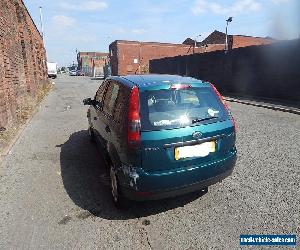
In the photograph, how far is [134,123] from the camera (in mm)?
3240

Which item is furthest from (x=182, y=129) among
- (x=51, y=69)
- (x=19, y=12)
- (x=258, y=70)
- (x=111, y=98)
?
(x=51, y=69)

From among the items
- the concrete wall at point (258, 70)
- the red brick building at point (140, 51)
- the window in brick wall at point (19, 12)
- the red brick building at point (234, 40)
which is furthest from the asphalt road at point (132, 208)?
the red brick building at point (140, 51)

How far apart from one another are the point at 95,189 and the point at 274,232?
2.63 metres

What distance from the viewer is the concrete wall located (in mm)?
13539

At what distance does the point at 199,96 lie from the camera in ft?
12.3

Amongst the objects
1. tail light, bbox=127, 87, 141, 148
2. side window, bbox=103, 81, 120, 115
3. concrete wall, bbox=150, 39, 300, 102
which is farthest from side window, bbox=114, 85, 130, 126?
concrete wall, bbox=150, 39, 300, 102

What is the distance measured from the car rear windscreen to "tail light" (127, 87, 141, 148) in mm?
59

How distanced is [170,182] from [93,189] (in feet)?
5.42

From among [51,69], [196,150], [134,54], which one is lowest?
[196,150]

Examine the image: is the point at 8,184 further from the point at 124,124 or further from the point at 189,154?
the point at 189,154

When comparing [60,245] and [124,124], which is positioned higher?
[124,124]

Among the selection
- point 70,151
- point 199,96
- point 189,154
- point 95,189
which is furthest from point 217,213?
point 70,151

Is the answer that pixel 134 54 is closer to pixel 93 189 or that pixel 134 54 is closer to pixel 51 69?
pixel 51 69

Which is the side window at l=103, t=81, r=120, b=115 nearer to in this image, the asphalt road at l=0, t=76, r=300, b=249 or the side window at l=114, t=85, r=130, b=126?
the side window at l=114, t=85, r=130, b=126
